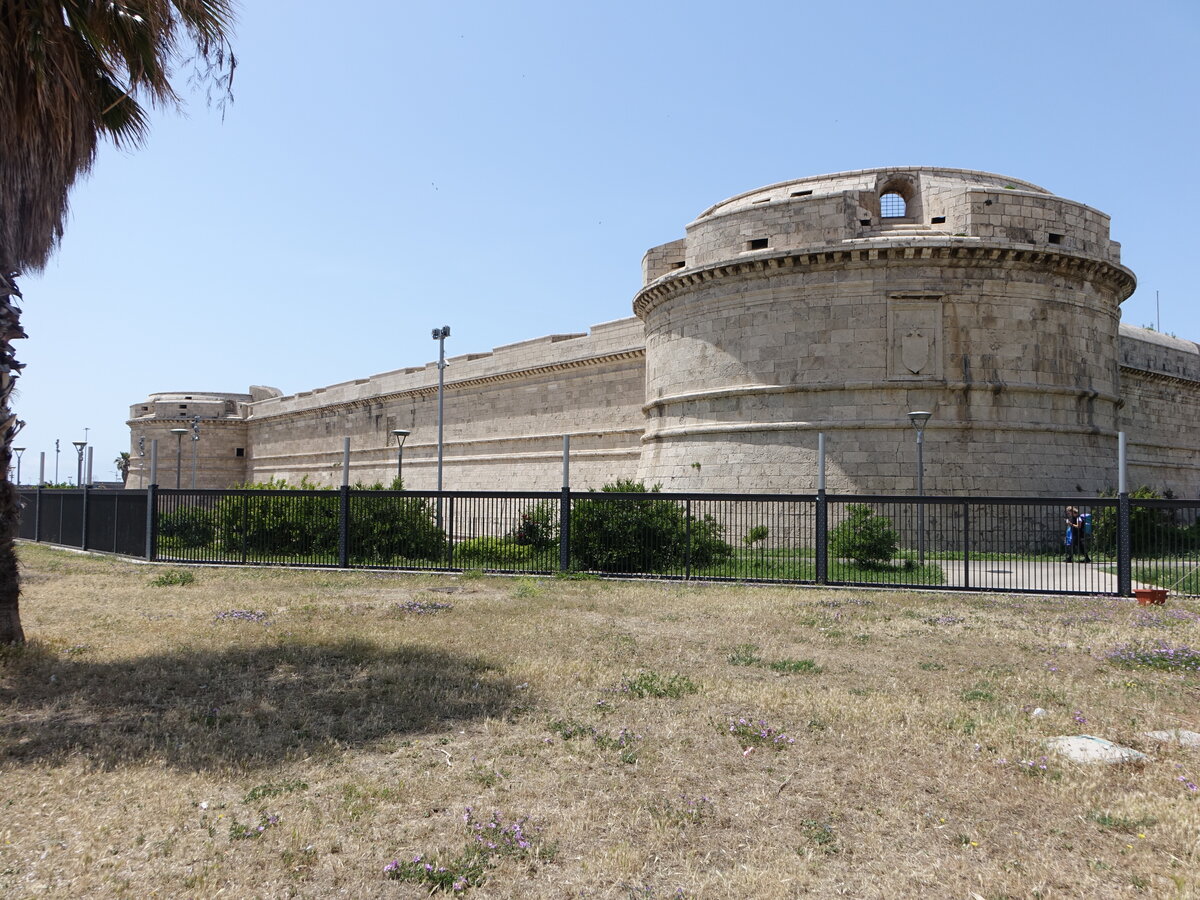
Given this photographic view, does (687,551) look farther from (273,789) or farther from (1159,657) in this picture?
(273,789)

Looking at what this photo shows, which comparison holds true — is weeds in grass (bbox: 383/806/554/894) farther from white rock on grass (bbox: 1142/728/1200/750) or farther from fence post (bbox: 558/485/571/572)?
fence post (bbox: 558/485/571/572)

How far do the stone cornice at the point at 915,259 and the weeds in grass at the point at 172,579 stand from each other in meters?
13.0

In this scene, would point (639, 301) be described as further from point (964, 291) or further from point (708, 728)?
point (708, 728)

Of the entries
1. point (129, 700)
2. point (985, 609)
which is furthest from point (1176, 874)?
point (985, 609)

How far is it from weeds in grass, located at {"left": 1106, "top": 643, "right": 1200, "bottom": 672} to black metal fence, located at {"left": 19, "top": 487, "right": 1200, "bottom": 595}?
164 inches

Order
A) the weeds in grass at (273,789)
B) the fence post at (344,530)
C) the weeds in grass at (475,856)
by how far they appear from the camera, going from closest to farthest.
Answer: the weeds in grass at (475,856) < the weeds in grass at (273,789) < the fence post at (344,530)

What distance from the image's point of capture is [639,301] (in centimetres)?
2362

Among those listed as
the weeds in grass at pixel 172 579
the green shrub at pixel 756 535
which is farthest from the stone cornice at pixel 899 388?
the weeds in grass at pixel 172 579

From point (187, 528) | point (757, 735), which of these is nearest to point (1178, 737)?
point (757, 735)

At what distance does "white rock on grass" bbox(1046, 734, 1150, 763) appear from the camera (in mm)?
4777

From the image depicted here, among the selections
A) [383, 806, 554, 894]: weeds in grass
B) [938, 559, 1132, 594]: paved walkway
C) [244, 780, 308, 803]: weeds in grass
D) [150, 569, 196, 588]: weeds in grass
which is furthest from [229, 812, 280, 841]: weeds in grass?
[938, 559, 1132, 594]: paved walkway

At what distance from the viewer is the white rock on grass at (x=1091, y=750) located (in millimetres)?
4777

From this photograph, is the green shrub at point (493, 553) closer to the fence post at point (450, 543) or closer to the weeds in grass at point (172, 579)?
the fence post at point (450, 543)

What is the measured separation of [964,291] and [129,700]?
59.5 ft
